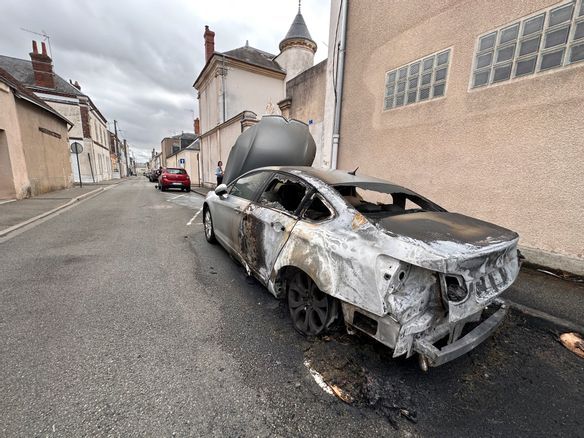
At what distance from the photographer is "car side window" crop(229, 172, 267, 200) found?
11.2 feet

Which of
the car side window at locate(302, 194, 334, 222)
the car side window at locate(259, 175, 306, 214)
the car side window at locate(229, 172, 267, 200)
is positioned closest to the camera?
the car side window at locate(302, 194, 334, 222)

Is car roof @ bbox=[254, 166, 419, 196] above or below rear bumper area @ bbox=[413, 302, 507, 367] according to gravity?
above

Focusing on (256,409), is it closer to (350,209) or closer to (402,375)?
(402,375)

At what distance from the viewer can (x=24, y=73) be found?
21781 millimetres

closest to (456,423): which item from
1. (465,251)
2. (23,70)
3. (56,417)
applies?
(465,251)

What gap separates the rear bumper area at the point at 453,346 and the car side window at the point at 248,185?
2.42 m

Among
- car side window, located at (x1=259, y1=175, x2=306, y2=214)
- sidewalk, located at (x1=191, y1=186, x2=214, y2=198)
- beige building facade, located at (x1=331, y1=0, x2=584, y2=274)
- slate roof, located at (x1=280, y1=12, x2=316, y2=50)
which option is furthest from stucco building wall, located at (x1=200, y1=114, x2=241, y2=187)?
car side window, located at (x1=259, y1=175, x2=306, y2=214)

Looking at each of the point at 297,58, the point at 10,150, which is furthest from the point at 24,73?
the point at 297,58

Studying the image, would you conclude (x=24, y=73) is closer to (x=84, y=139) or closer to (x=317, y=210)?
(x=84, y=139)

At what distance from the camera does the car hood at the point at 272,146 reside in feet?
18.8

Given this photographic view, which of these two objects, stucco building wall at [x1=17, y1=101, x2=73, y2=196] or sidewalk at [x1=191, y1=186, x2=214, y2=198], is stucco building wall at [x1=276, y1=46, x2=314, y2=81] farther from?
stucco building wall at [x1=17, y1=101, x2=73, y2=196]

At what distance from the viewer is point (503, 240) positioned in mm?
1901

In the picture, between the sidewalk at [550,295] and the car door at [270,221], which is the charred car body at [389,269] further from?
the sidewalk at [550,295]

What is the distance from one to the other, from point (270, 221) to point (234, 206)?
112cm
